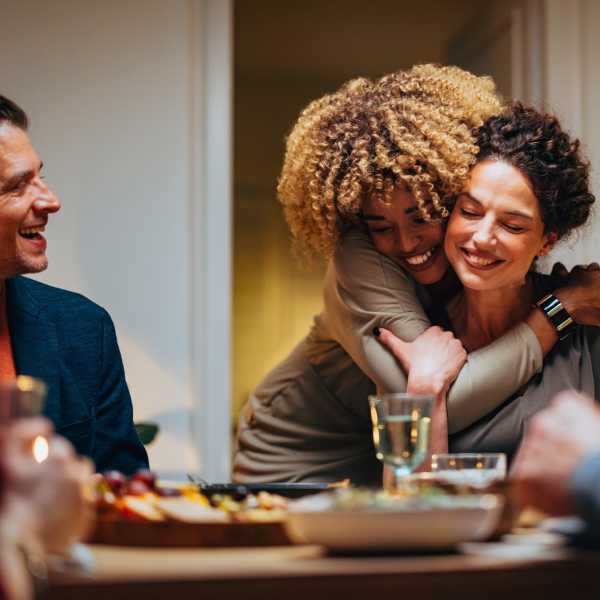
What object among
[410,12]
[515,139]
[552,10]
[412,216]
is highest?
[410,12]

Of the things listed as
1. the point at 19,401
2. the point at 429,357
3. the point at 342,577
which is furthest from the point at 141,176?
the point at 342,577

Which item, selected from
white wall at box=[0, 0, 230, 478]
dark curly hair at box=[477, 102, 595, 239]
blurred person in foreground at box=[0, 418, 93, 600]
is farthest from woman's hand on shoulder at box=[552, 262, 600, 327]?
white wall at box=[0, 0, 230, 478]

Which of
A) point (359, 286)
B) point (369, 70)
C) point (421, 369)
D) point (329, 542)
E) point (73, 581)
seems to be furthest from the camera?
point (369, 70)

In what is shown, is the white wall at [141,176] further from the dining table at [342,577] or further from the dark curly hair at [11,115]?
the dining table at [342,577]

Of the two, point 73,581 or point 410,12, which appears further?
point 410,12

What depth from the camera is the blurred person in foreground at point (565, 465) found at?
39.9 inches

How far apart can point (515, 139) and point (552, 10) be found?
2.07 metres

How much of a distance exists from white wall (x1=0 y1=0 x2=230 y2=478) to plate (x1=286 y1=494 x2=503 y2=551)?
283 cm

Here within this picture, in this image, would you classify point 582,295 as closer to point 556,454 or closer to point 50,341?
point 50,341

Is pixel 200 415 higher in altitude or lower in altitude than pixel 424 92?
lower

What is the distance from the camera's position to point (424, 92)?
2.40m

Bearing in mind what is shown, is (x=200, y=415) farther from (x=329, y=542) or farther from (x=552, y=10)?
(x=329, y=542)

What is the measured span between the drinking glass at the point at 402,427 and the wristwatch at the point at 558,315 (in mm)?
1035

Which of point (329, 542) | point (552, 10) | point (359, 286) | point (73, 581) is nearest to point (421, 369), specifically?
point (359, 286)
